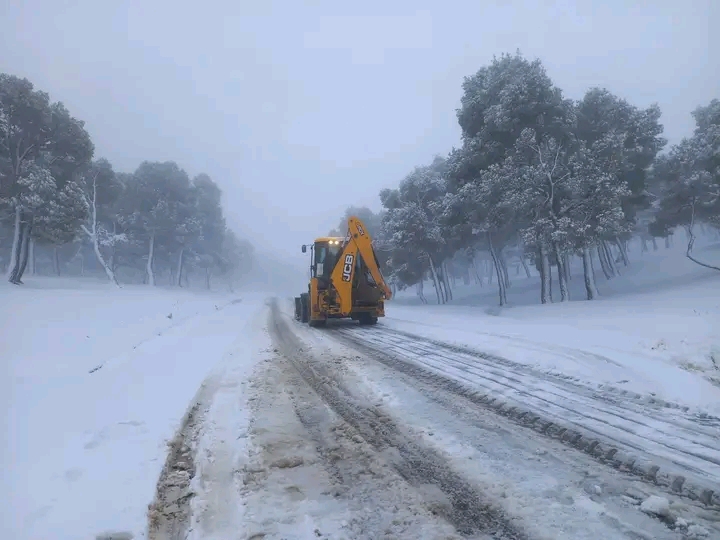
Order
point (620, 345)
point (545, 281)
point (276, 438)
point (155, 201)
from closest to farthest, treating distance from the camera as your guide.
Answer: point (276, 438) < point (620, 345) < point (545, 281) < point (155, 201)

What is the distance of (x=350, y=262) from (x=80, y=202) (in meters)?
19.8

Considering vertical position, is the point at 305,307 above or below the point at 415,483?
above

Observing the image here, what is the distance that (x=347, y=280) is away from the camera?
48.6ft

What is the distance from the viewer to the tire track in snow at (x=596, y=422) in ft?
11.5

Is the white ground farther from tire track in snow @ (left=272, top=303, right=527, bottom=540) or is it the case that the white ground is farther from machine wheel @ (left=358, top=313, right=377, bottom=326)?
machine wheel @ (left=358, top=313, right=377, bottom=326)

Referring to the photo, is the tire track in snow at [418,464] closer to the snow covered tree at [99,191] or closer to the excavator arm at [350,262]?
the excavator arm at [350,262]

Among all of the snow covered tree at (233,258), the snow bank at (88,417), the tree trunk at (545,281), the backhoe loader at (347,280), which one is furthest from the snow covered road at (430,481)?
the snow covered tree at (233,258)

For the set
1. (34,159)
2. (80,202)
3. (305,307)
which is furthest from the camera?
(80,202)

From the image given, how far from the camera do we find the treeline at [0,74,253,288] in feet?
74.6

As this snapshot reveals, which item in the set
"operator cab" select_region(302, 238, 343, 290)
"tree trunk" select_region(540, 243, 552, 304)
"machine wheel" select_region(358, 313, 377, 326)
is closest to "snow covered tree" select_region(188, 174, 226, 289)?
"operator cab" select_region(302, 238, 343, 290)

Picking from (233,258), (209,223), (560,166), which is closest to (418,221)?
(560,166)

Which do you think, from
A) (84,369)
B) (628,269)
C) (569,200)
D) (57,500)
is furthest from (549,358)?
(628,269)

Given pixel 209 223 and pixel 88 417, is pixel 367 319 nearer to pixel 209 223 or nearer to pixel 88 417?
pixel 88 417

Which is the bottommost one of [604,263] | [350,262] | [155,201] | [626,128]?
[350,262]
